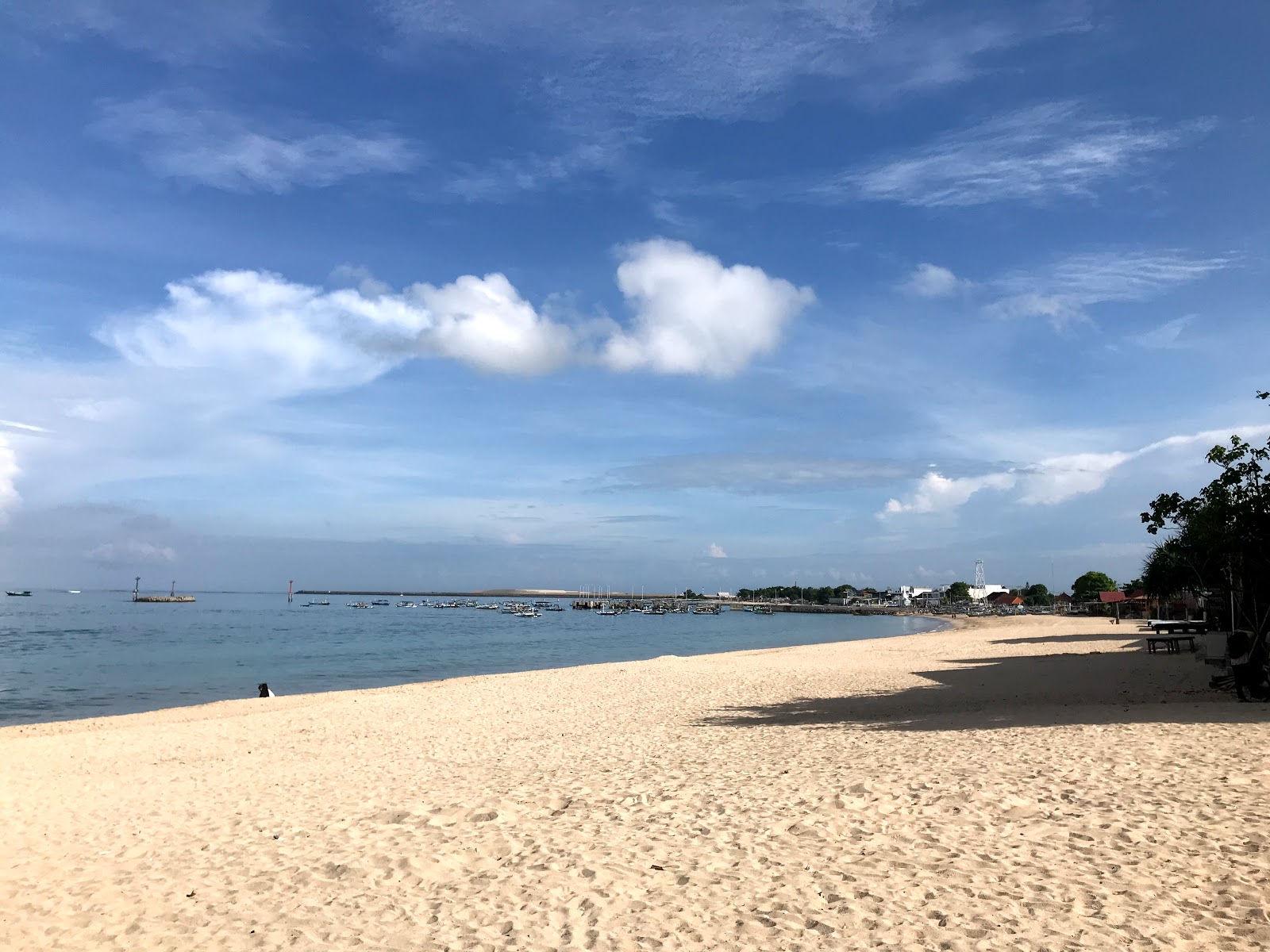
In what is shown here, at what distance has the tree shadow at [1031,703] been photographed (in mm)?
11812

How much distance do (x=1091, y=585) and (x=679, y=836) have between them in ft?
373

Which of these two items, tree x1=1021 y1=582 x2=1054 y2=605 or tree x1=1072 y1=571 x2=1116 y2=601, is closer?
tree x1=1072 y1=571 x2=1116 y2=601

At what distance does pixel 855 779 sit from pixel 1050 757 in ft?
7.47

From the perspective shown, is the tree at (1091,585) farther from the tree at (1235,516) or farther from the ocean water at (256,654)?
the tree at (1235,516)

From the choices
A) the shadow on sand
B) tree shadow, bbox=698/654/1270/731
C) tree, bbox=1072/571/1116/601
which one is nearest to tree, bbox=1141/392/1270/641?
tree shadow, bbox=698/654/1270/731

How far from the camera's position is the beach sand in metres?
5.29

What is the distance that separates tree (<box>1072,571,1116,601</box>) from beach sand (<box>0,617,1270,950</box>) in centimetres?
10121

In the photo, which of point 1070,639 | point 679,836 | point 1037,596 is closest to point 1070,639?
point 1070,639

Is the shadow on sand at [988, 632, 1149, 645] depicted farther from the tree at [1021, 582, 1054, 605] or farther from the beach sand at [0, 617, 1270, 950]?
the tree at [1021, 582, 1054, 605]

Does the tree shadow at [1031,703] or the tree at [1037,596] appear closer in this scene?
the tree shadow at [1031,703]

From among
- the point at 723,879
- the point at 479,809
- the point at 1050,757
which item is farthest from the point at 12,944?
the point at 1050,757

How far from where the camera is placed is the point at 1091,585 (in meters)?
104

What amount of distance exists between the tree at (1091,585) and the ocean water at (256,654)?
1439 inches

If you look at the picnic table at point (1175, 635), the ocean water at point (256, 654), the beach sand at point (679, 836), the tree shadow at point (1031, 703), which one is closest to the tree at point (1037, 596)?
the ocean water at point (256, 654)
